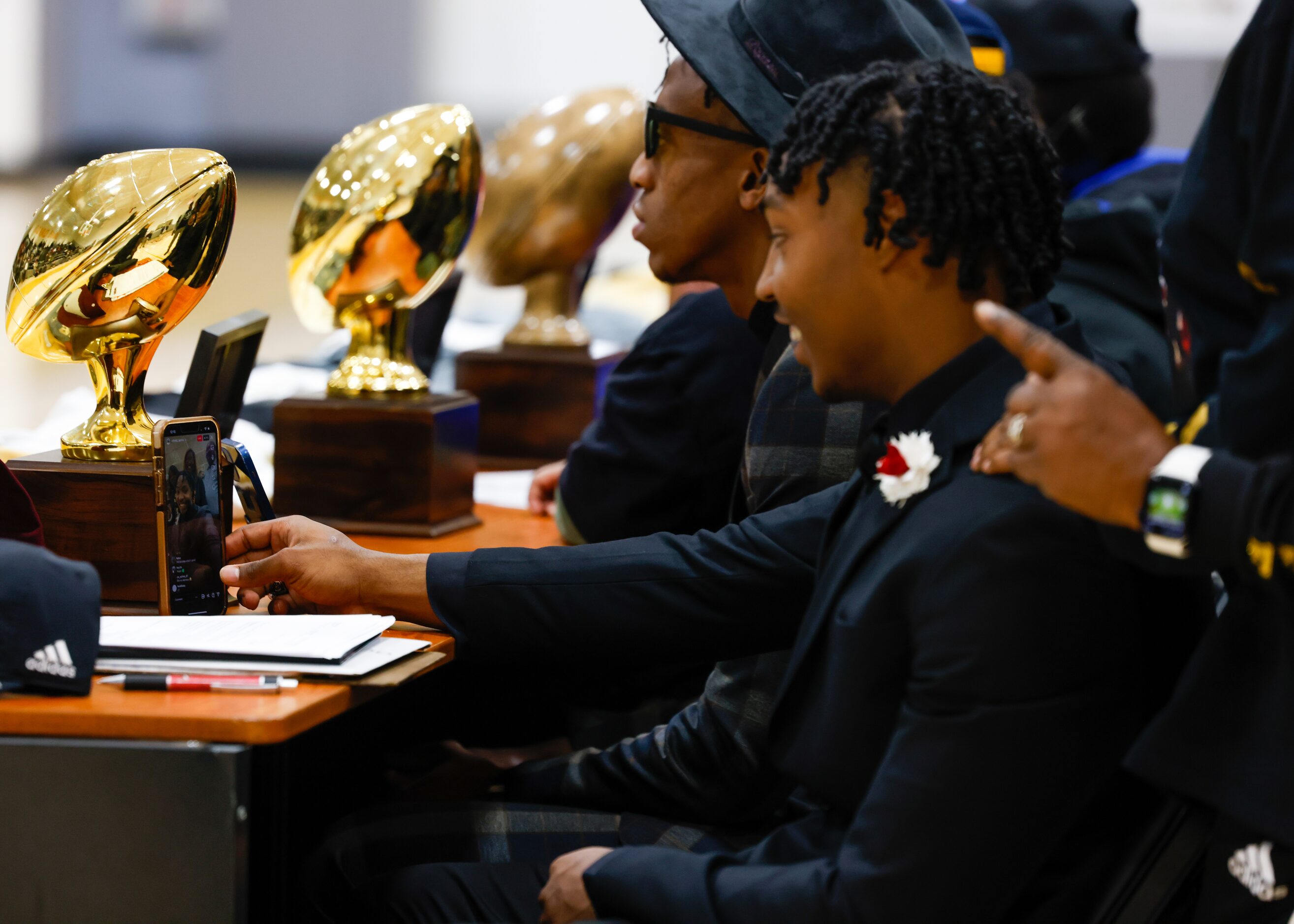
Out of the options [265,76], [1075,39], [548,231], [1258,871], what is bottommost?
[265,76]

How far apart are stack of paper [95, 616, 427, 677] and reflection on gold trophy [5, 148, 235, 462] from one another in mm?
290

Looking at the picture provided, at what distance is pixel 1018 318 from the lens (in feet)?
2.98

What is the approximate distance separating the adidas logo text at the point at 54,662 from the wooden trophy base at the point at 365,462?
785 mm

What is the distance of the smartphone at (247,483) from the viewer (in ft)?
4.80

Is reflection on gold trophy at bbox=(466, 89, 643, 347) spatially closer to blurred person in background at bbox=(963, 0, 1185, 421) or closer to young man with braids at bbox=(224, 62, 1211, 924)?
blurred person in background at bbox=(963, 0, 1185, 421)

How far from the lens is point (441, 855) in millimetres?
1418

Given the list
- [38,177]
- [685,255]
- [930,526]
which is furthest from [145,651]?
[38,177]

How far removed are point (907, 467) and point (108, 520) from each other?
32.6 inches

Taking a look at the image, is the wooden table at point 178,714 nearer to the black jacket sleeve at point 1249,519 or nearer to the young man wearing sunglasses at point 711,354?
the young man wearing sunglasses at point 711,354

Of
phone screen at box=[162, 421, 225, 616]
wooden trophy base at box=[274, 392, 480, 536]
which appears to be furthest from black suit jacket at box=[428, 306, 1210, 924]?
wooden trophy base at box=[274, 392, 480, 536]

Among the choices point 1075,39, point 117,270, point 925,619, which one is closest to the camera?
point 925,619

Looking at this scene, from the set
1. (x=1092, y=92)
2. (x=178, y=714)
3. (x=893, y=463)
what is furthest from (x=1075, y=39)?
(x=178, y=714)

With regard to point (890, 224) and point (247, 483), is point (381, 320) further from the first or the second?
point (890, 224)

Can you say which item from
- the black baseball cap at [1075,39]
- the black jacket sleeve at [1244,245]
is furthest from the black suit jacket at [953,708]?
the black baseball cap at [1075,39]
